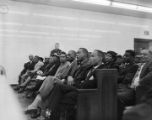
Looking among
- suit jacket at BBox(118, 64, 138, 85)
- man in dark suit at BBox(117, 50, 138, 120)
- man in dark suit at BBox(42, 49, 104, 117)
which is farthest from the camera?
suit jacket at BBox(118, 64, 138, 85)

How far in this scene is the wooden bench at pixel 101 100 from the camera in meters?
3.08

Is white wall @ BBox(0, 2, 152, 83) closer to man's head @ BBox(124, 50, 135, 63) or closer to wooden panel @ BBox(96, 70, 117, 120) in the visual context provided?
man's head @ BBox(124, 50, 135, 63)

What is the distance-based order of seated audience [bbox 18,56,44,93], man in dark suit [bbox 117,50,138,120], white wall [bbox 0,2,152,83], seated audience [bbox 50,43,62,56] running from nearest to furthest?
1. man in dark suit [bbox 117,50,138,120]
2. seated audience [bbox 18,56,44,93]
3. seated audience [bbox 50,43,62,56]
4. white wall [bbox 0,2,152,83]

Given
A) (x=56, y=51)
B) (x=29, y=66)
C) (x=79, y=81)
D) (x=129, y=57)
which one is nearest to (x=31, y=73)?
(x=29, y=66)

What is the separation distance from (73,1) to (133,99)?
539 cm

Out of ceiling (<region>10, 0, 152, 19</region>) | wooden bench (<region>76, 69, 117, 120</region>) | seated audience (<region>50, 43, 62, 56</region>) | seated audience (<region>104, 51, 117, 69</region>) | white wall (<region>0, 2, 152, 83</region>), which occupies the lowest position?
wooden bench (<region>76, 69, 117, 120</region>)

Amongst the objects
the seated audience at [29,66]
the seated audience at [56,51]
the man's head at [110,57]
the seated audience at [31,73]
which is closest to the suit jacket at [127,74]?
the man's head at [110,57]

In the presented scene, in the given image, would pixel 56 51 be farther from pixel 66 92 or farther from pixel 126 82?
pixel 66 92

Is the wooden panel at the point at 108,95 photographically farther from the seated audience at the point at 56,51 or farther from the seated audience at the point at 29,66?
the seated audience at the point at 29,66

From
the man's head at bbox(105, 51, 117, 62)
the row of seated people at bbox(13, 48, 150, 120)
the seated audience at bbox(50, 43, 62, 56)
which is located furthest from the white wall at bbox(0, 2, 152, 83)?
the man's head at bbox(105, 51, 117, 62)

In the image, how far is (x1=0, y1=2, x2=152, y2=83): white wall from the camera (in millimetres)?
8484

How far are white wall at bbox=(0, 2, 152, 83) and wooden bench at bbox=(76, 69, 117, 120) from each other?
19.0 feet

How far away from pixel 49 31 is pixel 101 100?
617cm

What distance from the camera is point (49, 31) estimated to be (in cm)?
895
